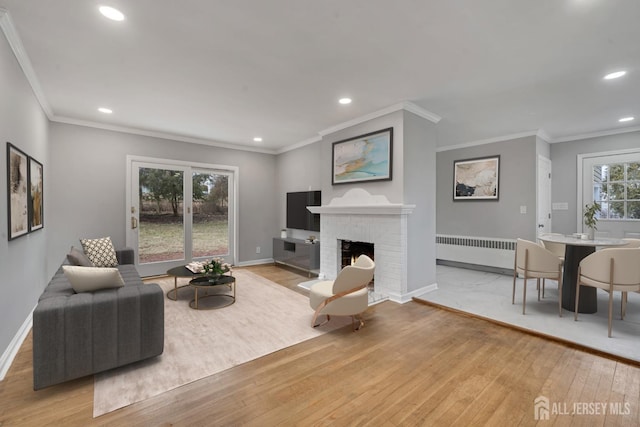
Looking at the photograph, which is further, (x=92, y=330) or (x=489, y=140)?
(x=489, y=140)

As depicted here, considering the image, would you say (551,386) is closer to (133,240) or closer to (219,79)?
(219,79)

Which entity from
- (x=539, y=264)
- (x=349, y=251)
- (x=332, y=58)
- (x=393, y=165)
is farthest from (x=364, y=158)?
(x=539, y=264)

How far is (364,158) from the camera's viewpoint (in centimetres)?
420

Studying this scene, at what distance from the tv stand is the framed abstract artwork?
3579 millimetres

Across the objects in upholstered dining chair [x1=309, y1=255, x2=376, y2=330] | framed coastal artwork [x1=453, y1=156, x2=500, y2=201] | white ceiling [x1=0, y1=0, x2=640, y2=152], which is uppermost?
white ceiling [x1=0, y1=0, x2=640, y2=152]

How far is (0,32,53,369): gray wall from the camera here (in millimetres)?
2197

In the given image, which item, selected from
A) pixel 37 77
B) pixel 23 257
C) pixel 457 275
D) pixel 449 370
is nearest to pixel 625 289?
pixel 449 370

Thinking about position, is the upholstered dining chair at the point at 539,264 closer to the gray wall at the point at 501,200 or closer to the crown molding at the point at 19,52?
the gray wall at the point at 501,200

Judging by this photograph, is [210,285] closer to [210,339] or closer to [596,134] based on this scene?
[210,339]

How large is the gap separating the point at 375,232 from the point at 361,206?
16.6 inches

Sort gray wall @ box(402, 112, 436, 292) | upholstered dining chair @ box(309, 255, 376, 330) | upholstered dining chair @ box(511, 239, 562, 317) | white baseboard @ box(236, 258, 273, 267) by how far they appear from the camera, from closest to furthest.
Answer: upholstered dining chair @ box(309, 255, 376, 330) < upholstered dining chair @ box(511, 239, 562, 317) < gray wall @ box(402, 112, 436, 292) < white baseboard @ box(236, 258, 273, 267)

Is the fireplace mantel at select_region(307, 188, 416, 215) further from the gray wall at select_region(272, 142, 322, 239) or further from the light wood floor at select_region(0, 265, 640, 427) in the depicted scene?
the light wood floor at select_region(0, 265, 640, 427)

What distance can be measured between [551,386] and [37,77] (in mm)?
5400

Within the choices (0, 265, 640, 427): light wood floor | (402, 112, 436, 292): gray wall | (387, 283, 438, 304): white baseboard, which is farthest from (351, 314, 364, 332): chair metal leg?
(402, 112, 436, 292): gray wall
